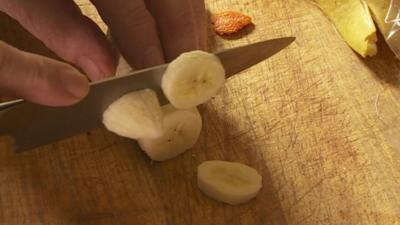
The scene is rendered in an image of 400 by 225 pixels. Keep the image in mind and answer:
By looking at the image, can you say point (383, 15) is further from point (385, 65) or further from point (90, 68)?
point (90, 68)

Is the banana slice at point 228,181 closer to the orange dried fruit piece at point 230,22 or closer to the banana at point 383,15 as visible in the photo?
the orange dried fruit piece at point 230,22

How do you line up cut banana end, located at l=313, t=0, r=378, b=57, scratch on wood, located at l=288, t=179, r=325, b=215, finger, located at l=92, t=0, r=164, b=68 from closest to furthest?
finger, located at l=92, t=0, r=164, b=68, scratch on wood, located at l=288, t=179, r=325, b=215, cut banana end, located at l=313, t=0, r=378, b=57

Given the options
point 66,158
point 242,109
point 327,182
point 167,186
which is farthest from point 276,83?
point 66,158

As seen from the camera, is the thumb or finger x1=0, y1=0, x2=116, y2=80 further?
finger x1=0, y1=0, x2=116, y2=80

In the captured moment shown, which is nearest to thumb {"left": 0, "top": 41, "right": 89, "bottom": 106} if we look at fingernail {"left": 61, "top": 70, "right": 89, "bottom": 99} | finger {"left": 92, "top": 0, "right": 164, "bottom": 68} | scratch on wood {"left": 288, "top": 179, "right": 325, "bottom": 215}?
fingernail {"left": 61, "top": 70, "right": 89, "bottom": 99}

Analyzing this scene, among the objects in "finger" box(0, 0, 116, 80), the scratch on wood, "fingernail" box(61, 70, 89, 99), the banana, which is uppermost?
"fingernail" box(61, 70, 89, 99)

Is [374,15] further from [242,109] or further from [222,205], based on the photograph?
[222,205]

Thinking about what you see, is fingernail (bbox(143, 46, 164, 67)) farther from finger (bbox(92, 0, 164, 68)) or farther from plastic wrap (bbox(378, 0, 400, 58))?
plastic wrap (bbox(378, 0, 400, 58))
